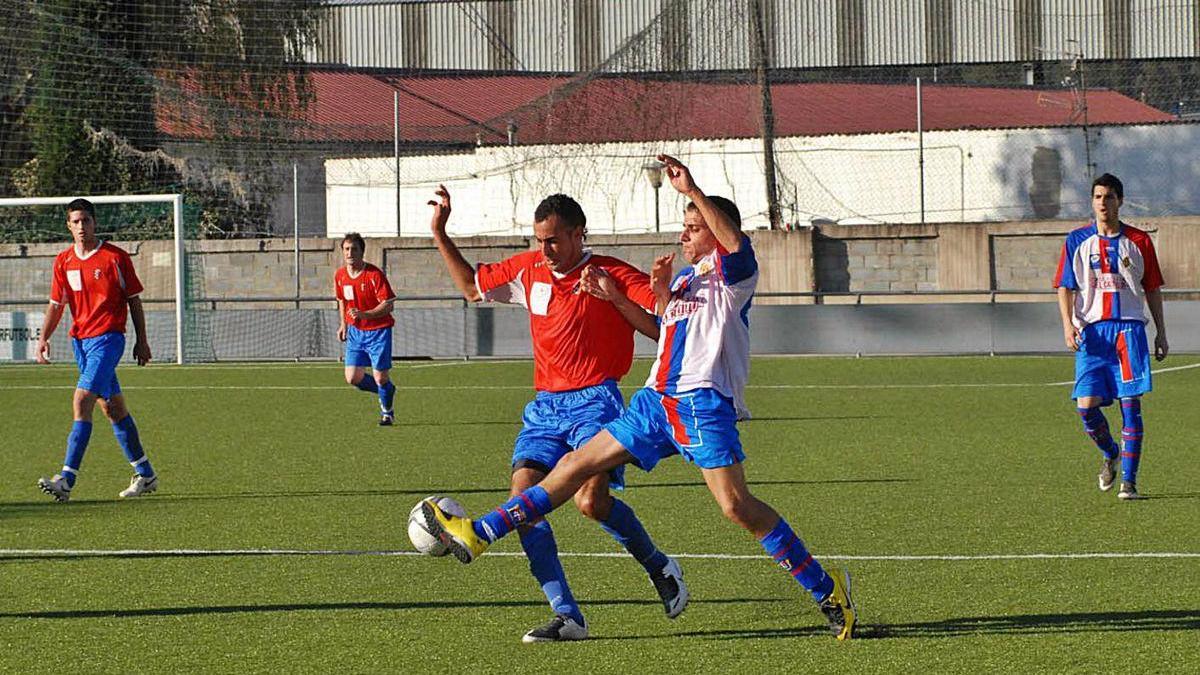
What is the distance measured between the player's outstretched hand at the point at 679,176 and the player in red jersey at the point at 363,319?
11.9 meters

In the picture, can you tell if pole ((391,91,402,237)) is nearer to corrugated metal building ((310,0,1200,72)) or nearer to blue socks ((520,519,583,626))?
corrugated metal building ((310,0,1200,72))

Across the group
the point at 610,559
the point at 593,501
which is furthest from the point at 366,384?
the point at 593,501

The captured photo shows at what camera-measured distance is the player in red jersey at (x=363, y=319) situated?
1831cm

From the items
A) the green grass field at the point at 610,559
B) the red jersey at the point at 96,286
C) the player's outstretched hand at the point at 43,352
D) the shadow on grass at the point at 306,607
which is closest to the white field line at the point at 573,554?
the green grass field at the point at 610,559

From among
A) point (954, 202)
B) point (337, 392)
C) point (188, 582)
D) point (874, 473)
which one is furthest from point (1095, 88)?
point (188, 582)

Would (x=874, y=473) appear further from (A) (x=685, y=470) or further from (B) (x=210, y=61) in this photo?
(B) (x=210, y=61)

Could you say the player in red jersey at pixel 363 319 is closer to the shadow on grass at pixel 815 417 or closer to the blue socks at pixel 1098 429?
the shadow on grass at pixel 815 417

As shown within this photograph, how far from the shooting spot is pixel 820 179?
44.2 meters

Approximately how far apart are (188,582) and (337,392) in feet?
49.7

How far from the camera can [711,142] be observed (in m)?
44.9

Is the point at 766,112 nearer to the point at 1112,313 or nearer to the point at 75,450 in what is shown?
the point at 1112,313

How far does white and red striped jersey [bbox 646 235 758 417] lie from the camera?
6.58 meters

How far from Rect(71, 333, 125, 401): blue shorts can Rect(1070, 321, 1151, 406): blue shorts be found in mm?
6224

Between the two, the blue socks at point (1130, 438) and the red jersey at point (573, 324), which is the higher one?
the red jersey at point (573, 324)
